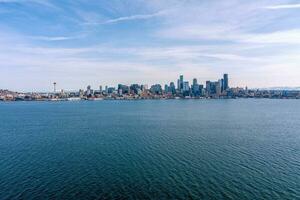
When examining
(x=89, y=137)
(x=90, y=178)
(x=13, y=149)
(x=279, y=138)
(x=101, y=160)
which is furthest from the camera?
(x=89, y=137)

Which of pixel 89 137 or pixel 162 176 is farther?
pixel 89 137

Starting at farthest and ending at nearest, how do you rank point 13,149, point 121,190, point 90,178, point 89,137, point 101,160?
point 89,137 < point 13,149 < point 101,160 < point 90,178 < point 121,190

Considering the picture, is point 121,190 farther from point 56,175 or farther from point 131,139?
point 131,139

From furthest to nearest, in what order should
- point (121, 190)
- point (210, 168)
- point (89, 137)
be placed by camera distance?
point (89, 137)
point (210, 168)
point (121, 190)

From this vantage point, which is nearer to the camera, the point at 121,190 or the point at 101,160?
the point at 121,190

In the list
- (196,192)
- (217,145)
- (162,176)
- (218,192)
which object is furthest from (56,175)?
(217,145)

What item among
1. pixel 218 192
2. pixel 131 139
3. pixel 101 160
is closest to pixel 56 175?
pixel 101 160

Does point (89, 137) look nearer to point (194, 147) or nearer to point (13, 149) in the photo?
point (13, 149)

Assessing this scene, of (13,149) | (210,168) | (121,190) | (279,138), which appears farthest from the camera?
(279,138)

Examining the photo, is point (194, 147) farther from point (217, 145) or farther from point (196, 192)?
point (196, 192)
